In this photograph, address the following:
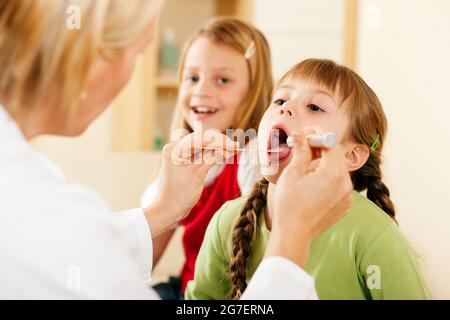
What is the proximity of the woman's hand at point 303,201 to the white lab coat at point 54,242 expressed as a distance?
1.1 inches

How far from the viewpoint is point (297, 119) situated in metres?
0.73

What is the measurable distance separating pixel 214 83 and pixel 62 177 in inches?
21.6

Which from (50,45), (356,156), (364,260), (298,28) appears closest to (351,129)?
(356,156)

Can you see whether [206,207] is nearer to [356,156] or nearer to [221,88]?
[221,88]

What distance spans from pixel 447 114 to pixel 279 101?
0.67ft

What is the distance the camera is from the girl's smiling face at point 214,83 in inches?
41.0

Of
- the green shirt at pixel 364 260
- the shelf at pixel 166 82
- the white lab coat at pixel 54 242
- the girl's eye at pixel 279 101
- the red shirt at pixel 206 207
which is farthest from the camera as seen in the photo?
the shelf at pixel 166 82

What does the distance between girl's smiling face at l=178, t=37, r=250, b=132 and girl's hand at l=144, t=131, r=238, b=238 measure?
282 mm

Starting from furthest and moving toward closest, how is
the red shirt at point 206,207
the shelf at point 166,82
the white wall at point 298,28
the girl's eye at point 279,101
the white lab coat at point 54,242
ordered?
the shelf at point 166,82, the white wall at point 298,28, the red shirt at point 206,207, the girl's eye at point 279,101, the white lab coat at point 54,242

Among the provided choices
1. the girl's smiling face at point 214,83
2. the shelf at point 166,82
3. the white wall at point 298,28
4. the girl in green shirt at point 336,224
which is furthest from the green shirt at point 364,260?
the shelf at point 166,82

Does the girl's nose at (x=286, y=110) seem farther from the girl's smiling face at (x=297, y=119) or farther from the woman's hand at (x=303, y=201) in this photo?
the woman's hand at (x=303, y=201)
